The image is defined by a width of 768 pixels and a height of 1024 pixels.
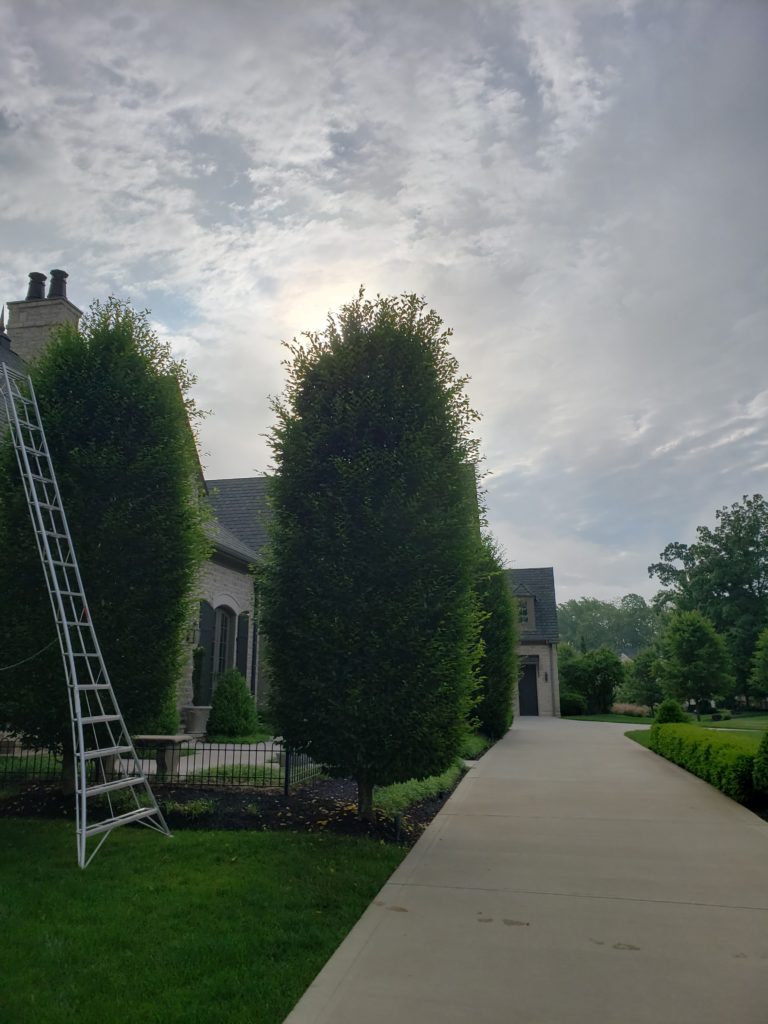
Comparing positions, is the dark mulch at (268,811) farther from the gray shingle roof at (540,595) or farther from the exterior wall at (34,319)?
the gray shingle roof at (540,595)

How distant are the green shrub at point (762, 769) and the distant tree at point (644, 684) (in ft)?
98.7

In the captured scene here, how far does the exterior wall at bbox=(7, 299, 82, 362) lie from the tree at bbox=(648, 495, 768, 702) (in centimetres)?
4706

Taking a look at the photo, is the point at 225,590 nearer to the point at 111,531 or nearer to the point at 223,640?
the point at 223,640

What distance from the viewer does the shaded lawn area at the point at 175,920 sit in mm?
3719

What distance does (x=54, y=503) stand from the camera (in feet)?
29.2

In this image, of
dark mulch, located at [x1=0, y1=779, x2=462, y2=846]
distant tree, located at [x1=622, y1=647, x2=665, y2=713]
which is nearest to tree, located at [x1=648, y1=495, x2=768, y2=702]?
distant tree, located at [x1=622, y1=647, x2=665, y2=713]

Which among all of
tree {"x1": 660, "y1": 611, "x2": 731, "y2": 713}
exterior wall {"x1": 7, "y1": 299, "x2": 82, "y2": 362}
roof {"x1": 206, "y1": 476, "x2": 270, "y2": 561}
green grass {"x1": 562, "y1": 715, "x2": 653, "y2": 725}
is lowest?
green grass {"x1": 562, "y1": 715, "x2": 653, "y2": 725}

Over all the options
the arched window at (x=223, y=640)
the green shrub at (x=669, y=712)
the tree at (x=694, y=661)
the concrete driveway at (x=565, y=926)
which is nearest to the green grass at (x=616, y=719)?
the tree at (x=694, y=661)

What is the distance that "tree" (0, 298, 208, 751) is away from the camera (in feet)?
28.3

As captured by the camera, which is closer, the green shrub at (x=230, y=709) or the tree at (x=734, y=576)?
the green shrub at (x=230, y=709)

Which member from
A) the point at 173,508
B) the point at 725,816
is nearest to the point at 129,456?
the point at 173,508

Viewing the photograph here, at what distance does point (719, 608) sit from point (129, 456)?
51.5 metres

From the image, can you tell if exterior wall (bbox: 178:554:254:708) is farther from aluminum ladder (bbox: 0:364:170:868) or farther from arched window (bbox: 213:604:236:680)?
aluminum ladder (bbox: 0:364:170:868)

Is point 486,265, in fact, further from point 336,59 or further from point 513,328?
point 336,59
